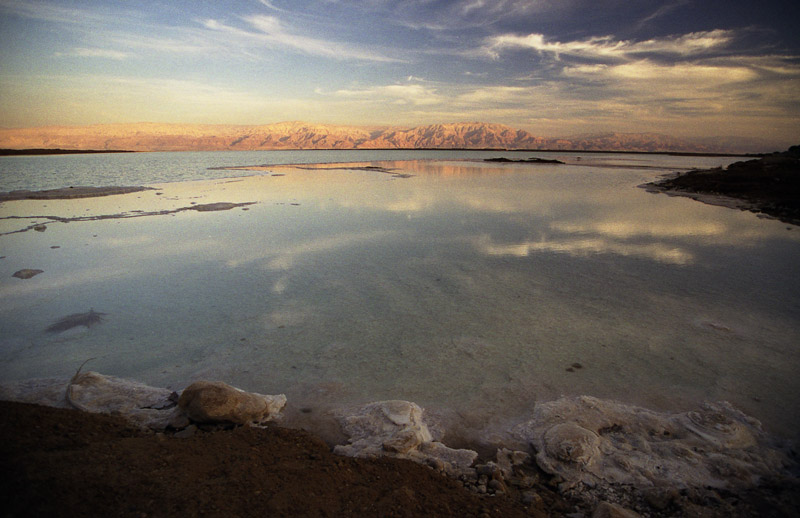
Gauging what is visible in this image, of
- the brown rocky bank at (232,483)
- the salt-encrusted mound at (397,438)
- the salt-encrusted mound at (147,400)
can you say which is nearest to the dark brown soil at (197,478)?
the brown rocky bank at (232,483)

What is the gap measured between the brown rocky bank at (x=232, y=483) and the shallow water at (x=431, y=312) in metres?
0.86

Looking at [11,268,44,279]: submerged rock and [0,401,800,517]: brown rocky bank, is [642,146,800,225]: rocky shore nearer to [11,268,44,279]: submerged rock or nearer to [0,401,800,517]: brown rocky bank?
[0,401,800,517]: brown rocky bank

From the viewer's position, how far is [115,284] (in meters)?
6.89

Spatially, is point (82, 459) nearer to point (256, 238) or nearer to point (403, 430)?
point (403, 430)

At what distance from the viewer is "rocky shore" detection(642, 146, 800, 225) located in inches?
569

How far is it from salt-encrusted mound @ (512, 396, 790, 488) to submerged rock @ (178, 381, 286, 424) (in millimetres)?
2267

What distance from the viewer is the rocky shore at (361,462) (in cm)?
227

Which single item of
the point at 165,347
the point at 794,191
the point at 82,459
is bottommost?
the point at 165,347

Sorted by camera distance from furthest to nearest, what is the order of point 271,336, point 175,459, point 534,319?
point 534,319 < point 271,336 < point 175,459

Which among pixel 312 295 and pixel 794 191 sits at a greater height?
pixel 794 191

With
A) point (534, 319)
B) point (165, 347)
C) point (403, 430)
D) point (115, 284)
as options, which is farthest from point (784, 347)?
point (115, 284)

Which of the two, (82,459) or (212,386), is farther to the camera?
(212,386)

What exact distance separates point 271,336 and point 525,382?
10.3 ft

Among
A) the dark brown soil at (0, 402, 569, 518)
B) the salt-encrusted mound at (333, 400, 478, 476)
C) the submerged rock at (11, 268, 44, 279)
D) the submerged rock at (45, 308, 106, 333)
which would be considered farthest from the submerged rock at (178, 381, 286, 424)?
the submerged rock at (11, 268, 44, 279)
